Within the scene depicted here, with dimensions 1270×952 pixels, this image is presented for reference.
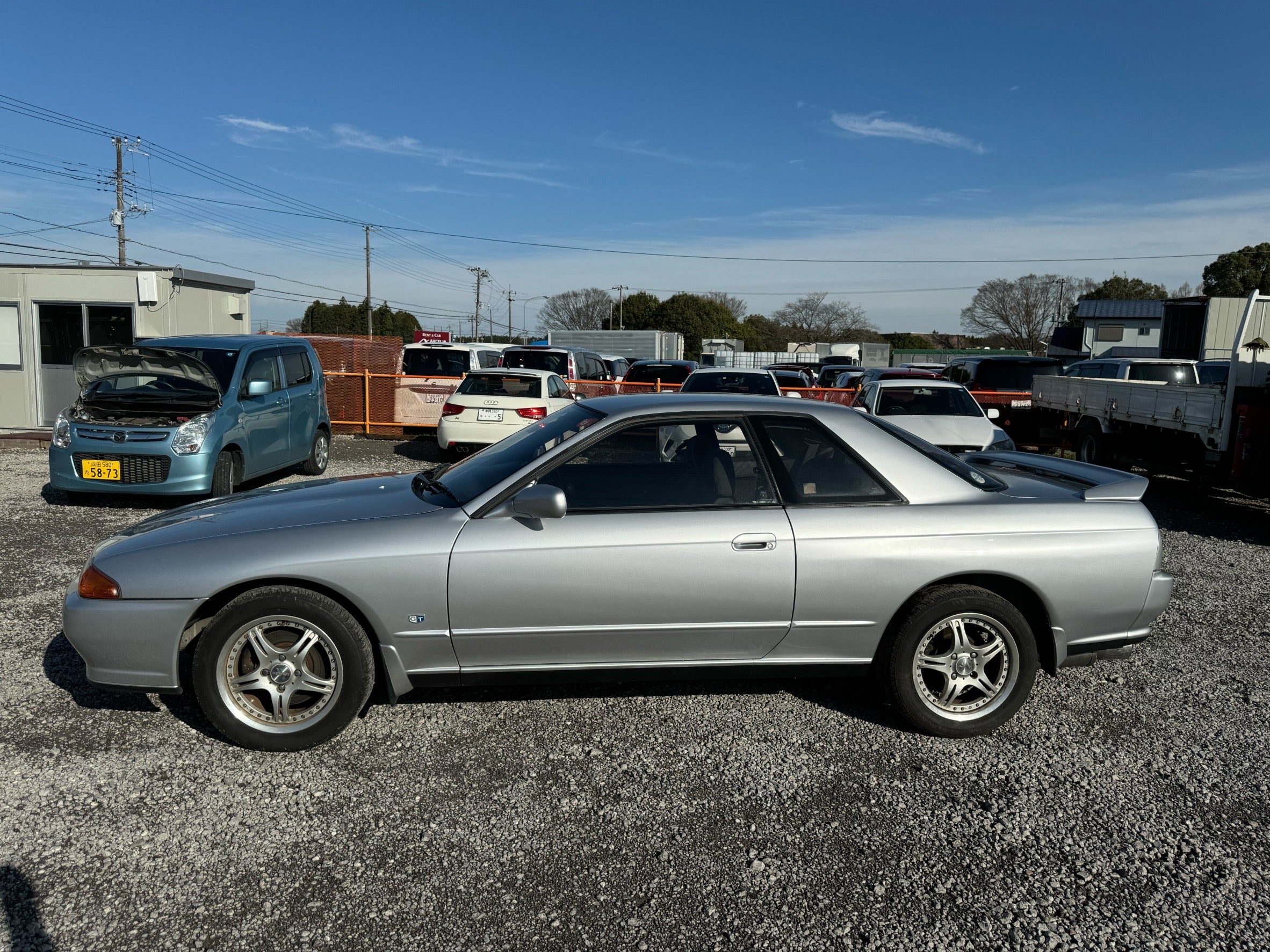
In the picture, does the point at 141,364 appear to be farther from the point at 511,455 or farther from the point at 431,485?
the point at 511,455

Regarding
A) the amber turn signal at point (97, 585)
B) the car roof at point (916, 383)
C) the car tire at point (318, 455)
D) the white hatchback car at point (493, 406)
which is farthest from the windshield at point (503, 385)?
the amber turn signal at point (97, 585)

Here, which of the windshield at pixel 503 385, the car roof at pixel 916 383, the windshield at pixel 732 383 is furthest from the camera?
the windshield at pixel 732 383

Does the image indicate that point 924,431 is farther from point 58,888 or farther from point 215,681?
point 58,888

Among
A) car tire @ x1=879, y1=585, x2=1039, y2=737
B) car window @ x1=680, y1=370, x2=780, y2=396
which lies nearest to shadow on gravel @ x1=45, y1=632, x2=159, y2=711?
car tire @ x1=879, y1=585, x2=1039, y2=737

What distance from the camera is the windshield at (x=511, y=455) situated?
4.01 metres

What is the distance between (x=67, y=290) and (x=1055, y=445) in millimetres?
17197

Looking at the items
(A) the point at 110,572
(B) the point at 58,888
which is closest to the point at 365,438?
(A) the point at 110,572

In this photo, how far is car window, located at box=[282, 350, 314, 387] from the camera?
35.8ft

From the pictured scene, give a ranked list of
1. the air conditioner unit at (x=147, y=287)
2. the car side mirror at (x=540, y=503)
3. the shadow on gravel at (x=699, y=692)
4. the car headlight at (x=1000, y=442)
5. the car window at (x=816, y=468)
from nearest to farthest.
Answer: the car side mirror at (x=540, y=503) → the car window at (x=816, y=468) → the shadow on gravel at (x=699, y=692) → the car headlight at (x=1000, y=442) → the air conditioner unit at (x=147, y=287)

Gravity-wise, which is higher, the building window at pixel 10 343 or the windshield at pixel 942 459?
the building window at pixel 10 343

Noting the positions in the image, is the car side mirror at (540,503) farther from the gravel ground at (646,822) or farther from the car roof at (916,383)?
the car roof at (916,383)

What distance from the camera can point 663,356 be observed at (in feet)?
163

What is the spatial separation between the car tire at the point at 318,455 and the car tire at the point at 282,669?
320 inches

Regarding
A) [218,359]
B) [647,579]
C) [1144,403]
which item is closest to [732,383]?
[1144,403]
